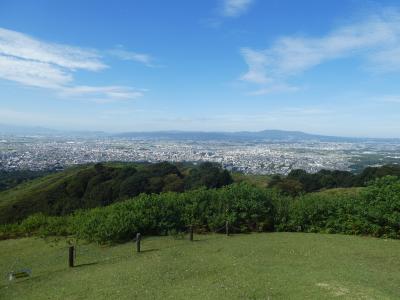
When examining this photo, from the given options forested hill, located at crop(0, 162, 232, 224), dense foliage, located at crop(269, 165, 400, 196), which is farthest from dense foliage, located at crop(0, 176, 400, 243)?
forested hill, located at crop(0, 162, 232, 224)

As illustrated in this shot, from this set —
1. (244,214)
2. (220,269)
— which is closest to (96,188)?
(244,214)

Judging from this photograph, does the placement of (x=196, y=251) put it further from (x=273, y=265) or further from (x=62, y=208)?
(x=62, y=208)

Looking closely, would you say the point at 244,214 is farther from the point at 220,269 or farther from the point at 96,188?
the point at 96,188

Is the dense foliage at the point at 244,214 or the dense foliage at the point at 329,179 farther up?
the dense foliage at the point at 244,214

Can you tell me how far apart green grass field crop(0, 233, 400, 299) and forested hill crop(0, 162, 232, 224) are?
4454cm

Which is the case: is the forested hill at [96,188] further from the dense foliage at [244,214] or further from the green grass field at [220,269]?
the green grass field at [220,269]

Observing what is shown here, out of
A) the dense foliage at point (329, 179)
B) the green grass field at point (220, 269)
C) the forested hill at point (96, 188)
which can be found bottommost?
the forested hill at point (96, 188)

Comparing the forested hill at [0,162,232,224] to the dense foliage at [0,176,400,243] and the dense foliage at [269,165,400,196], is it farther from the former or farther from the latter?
the dense foliage at [0,176,400,243]

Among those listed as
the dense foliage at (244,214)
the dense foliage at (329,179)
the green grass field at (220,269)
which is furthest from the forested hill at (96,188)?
the green grass field at (220,269)

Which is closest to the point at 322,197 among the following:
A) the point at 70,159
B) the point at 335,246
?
the point at 335,246

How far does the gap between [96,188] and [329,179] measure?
156 ft

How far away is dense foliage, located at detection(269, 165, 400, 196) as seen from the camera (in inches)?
2724

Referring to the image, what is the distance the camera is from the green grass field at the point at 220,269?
1319cm

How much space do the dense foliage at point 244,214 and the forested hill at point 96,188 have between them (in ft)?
128
